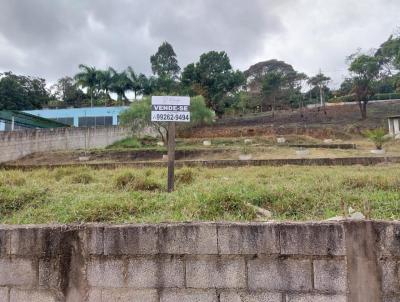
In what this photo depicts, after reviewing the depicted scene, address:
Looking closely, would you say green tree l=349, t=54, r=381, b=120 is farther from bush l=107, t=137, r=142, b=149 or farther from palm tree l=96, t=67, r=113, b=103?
palm tree l=96, t=67, r=113, b=103

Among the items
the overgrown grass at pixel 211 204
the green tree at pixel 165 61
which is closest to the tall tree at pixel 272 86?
the green tree at pixel 165 61

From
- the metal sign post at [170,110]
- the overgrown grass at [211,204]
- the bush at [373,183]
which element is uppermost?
the metal sign post at [170,110]

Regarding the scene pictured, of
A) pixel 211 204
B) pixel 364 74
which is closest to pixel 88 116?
pixel 364 74

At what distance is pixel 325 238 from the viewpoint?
7.94 ft

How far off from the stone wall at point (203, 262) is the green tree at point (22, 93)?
4320cm

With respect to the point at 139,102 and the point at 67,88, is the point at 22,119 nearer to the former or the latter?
the point at 139,102

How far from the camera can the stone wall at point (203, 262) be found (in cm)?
239

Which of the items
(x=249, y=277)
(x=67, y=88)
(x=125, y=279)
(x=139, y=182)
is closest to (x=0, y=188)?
(x=139, y=182)

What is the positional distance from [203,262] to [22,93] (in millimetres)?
46666

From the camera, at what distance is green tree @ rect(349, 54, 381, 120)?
1201 inches

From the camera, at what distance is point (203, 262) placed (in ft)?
8.32

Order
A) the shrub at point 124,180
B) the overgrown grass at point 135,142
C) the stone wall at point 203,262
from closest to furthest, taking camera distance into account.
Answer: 1. the stone wall at point 203,262
2. the shrub at point 124,180
3. the overgrown grass at point 135,142

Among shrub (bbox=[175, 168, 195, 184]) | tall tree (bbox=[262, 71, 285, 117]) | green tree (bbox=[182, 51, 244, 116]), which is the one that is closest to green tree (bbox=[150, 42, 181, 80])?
green tree (bbox=[182, 51, 244, 116])

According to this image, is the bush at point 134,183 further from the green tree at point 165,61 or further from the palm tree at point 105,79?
the green tree at point 165,61
